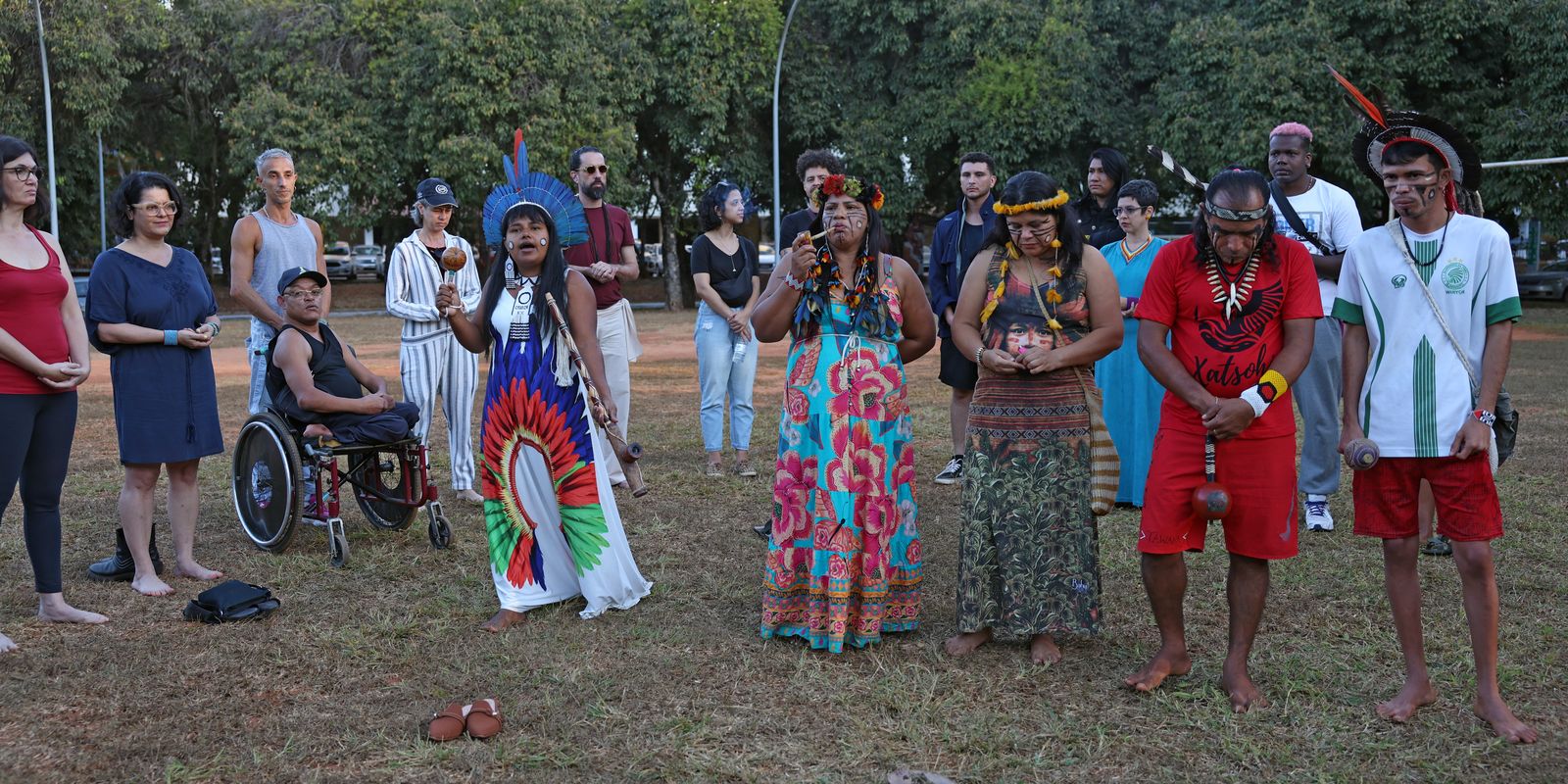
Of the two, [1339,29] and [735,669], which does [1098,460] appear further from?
[1339,29]

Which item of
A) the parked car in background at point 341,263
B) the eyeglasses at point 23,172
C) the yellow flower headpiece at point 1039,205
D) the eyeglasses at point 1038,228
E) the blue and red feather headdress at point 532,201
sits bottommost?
the eyeglasses at point 1038,228

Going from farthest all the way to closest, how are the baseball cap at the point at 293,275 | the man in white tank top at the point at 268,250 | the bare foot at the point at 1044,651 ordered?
1. the man in white tank top at the point at 268,250
2. the baseball cap at the point at 293,275
3. the bare foot at the point at 1044,651

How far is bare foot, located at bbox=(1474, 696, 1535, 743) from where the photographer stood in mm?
3961

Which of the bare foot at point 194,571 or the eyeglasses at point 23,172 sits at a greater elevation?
the eyeglasses at point 23,172

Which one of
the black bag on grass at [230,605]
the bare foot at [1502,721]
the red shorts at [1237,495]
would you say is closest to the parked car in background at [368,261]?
the black bag on grass at [230,605]

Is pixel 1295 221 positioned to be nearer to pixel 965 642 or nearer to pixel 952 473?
pixel 952 473

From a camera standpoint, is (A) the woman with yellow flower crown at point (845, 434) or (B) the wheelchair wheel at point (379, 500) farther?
(B) the wheelchair wheel at point (379, 500)

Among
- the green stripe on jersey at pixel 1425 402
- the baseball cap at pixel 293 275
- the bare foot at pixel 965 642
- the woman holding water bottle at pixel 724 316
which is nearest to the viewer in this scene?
the green stripe on jersey at pixel 1425 402

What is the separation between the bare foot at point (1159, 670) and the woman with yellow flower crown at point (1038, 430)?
33cm

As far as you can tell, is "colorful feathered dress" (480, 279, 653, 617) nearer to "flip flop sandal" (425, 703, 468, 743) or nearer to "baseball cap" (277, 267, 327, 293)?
"flip flop sandal" (425, 703, 468, 743)

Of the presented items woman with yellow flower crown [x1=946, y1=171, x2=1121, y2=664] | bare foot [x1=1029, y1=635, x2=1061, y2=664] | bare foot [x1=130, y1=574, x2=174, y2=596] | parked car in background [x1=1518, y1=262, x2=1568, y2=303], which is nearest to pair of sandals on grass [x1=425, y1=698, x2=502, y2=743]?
woman with yellow flower crown [x1=946, y1=171, x2=1121, y2=664]

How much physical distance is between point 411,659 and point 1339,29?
2473 centimetres

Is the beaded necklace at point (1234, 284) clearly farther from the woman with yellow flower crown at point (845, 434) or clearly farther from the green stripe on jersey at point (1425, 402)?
the woman with yellow flower crown at point (845, 434)

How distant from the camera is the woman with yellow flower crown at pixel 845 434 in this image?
489 cm
